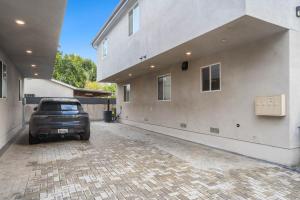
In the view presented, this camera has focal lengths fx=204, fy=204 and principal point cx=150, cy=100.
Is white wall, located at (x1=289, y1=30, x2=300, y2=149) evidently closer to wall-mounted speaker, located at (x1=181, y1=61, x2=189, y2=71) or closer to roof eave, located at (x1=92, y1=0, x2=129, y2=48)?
wall-mounted speaker, located at (x1=181, y1=61, x2=189, y2=71)

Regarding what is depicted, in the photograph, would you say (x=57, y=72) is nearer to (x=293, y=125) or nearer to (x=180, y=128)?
(x=180, y=128)

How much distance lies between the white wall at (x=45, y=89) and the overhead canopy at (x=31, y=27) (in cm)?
1375

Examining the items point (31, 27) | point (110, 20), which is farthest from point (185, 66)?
point (110, 20)

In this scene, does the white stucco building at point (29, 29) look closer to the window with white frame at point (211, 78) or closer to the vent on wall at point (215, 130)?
the window with white frame at point (211, 78)

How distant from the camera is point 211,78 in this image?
678 centimetres

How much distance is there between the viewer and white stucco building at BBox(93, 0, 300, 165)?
461cm

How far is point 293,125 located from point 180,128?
4181 millimetres

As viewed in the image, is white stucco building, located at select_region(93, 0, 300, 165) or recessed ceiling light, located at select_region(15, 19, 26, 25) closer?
recessed ceiling light, located at select_region(15, 19, 26, 25)

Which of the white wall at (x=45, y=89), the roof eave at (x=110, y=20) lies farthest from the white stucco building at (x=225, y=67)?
the white wall at (x=45, y=89)

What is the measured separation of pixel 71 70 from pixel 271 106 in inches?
1291

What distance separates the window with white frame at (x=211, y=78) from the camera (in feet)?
21.3

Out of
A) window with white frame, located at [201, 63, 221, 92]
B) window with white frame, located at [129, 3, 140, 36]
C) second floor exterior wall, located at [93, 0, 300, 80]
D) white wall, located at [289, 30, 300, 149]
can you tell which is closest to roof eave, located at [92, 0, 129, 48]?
second floor exterior wall, located at [93, 0, 300, 80]

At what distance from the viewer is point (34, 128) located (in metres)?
6.61

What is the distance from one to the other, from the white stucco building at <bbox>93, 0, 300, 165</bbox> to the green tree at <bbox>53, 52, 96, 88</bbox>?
2567 centimetres
